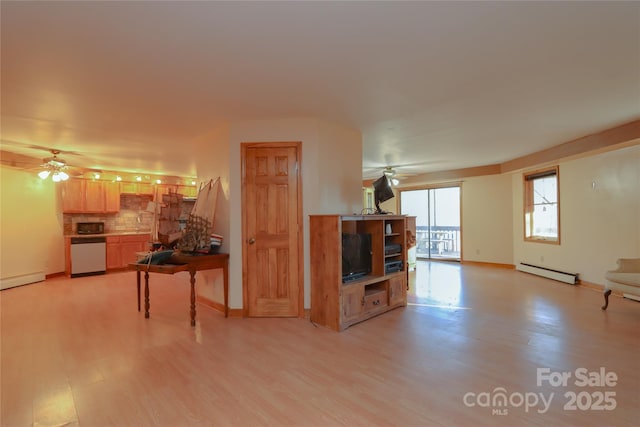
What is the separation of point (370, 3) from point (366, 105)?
161 centimetres

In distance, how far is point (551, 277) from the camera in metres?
5.71

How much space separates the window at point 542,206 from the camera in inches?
232

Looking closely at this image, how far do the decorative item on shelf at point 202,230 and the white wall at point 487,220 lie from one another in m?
6.41

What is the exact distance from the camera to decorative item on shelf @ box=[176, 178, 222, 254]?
3.66 metres

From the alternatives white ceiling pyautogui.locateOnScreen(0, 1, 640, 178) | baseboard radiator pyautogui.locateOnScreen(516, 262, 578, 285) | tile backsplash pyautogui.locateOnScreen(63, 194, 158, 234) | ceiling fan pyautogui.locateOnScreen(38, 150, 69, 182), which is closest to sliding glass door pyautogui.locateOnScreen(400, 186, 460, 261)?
baseboard radiator pyautogui.locateOnScreen(516, 262, 578, 285)

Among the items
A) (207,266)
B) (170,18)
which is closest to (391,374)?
(207,266)

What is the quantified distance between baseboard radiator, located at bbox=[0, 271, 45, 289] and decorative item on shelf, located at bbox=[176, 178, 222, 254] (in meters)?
4.10

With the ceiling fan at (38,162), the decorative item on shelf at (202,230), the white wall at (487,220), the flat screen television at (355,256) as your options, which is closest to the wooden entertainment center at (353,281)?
the flat screen television at (355,256)

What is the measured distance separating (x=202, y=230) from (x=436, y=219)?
7.02 meters

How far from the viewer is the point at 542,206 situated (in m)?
6.23

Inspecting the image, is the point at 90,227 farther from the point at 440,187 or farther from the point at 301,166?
the point at 440,187

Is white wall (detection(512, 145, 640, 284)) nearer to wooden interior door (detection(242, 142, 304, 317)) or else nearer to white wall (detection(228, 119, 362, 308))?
white wall (detection(228, 119, 362, 308))

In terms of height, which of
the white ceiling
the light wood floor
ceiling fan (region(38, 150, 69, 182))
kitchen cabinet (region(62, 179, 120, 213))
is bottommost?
the light wood floor

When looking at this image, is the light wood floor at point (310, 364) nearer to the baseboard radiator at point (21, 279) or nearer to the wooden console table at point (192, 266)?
the wooden console table at point (192, 266)
